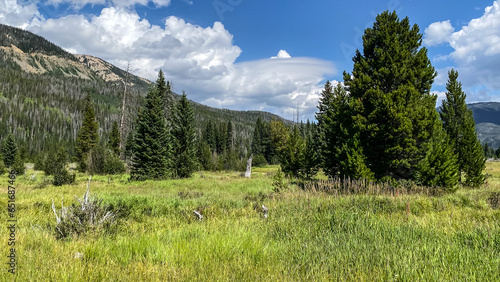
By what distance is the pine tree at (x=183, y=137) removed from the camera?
29.7 meters

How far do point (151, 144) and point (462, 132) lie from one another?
27399mm

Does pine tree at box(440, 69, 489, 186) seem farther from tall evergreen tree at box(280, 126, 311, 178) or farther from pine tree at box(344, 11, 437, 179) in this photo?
tall evergreen tree at box(280, 126, 311, 178)

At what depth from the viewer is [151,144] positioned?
89.1ft

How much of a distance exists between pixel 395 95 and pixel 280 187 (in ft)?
27.0

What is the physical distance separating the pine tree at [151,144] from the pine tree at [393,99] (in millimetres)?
19497

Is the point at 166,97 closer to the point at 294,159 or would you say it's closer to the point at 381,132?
the point at 294,159

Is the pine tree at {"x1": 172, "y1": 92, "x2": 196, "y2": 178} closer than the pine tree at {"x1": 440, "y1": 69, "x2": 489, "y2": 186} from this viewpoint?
No

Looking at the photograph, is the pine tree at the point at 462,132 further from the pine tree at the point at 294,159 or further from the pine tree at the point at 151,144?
the pine tree at the point at 151,144

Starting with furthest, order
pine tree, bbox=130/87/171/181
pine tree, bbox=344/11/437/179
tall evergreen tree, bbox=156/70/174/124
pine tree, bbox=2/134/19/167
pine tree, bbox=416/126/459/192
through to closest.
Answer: pine tree, bbox=2/134/19/167
tall evergreen tree, bbox=156/70/174/124
pine tree, bbox=130/87/171/181
pine tree, bbox=344/11/437/179
pine tree, bbox=416/126/459/192

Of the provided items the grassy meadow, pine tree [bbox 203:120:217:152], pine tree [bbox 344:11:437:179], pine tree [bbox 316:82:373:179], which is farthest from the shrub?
pine tree [bbox 203:120:217:152]

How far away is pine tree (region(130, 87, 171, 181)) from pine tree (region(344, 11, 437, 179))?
19497 mm

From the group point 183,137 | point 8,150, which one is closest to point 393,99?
point 183,137

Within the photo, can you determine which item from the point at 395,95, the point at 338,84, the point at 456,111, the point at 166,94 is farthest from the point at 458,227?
the point at 166,94

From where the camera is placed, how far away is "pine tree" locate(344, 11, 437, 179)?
46.6 ft
